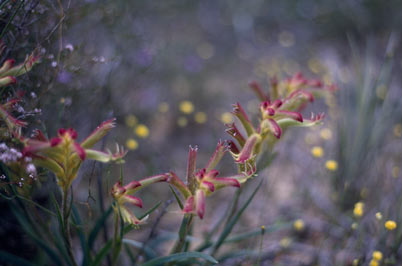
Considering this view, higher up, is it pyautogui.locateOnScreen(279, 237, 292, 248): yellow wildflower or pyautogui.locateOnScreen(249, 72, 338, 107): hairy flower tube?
pyautogui.locateOnScreen(249, 72, 338, 107): hairy flower tube

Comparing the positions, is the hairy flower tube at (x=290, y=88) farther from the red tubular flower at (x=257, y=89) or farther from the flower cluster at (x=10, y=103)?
the flower cluster at (x=10, y=103)

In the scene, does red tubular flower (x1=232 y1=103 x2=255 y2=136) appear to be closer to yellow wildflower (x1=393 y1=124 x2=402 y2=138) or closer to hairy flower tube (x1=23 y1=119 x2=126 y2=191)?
hairy flower tube (x1=23 y1=119 x2=126 y2=191)

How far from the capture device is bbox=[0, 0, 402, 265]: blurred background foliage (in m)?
1.84

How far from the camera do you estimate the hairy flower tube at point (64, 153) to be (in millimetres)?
1045

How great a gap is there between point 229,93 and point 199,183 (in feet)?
8.57

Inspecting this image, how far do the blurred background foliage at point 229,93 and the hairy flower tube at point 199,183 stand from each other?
368 mm

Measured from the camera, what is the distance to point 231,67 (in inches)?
156

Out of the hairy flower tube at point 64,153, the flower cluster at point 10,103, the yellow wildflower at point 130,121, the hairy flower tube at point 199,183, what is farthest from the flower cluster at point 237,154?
the yellow wildflower at point 130,121

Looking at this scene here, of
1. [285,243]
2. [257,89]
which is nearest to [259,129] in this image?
[257,89]

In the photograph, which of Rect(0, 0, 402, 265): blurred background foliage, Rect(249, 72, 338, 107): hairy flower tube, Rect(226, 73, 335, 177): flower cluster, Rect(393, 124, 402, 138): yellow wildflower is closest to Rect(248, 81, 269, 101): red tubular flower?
Rect(249, 72, 338, 107): hairy flower tube

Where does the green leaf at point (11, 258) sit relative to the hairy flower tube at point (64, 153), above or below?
below

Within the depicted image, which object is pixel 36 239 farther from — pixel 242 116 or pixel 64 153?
pixel 242 116

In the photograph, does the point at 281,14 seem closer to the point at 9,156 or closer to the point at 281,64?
the point at 281,64

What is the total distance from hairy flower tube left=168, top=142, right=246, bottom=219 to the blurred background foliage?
14.5 inches
